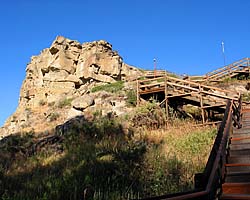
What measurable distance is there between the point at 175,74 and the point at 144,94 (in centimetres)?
989

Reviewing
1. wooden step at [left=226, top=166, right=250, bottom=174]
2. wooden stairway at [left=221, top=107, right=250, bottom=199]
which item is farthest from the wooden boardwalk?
wooden step at [left=226, top=166, right=250, bottom=174]

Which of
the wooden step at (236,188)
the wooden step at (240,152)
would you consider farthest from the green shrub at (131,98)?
the wooden step at (236,188)

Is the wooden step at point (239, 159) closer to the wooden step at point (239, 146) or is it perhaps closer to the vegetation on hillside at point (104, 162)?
the wooden step at point (239, 146)

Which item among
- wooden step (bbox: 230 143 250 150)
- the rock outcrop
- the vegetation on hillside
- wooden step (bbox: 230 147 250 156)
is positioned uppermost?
the rock outcrop

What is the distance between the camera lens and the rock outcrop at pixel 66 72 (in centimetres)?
3259

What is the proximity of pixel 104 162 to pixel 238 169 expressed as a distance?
15.3 ft

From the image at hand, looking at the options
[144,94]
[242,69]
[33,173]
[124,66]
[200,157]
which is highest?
[124,66]

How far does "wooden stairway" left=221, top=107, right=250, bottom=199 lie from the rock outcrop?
1005 inches

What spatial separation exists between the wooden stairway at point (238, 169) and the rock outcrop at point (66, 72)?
83.7ft

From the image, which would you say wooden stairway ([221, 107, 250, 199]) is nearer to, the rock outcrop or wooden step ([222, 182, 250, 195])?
wooden step ([222, 182, 250, 195])

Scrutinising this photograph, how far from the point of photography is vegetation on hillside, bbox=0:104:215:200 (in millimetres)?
6676

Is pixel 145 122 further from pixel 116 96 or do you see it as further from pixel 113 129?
→ pixel 116 96

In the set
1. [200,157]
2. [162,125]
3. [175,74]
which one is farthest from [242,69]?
[200,157]

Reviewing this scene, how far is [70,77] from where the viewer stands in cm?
3416
